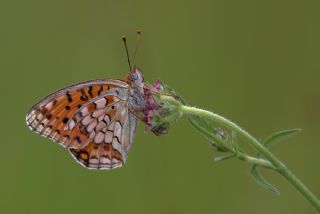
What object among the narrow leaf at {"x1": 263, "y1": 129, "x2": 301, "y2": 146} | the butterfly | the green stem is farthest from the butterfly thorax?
the narrow leaf at {"x1": 263, "y1": 129, "x2": 301, "y2": 146}

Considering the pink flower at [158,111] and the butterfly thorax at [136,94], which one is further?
the butterfly thorax at [136,94]

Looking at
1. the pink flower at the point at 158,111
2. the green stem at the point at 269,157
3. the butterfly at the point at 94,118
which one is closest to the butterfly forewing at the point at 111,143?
the butterfly at the point at 94,118

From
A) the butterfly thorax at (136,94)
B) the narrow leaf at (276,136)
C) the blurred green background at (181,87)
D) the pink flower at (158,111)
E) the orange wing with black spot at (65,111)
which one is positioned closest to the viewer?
the narrow leaf at (276,136)

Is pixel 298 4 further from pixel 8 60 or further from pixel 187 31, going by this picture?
pixel 8 60

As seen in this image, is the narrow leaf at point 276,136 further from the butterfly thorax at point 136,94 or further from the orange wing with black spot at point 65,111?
the orange wing with black spot at point 65,111

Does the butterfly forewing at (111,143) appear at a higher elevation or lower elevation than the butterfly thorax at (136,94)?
lower

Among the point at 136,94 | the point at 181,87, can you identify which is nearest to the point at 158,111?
the point at 136,94

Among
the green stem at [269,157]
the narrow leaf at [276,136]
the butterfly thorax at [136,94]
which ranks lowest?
the green stem at [269,157]
